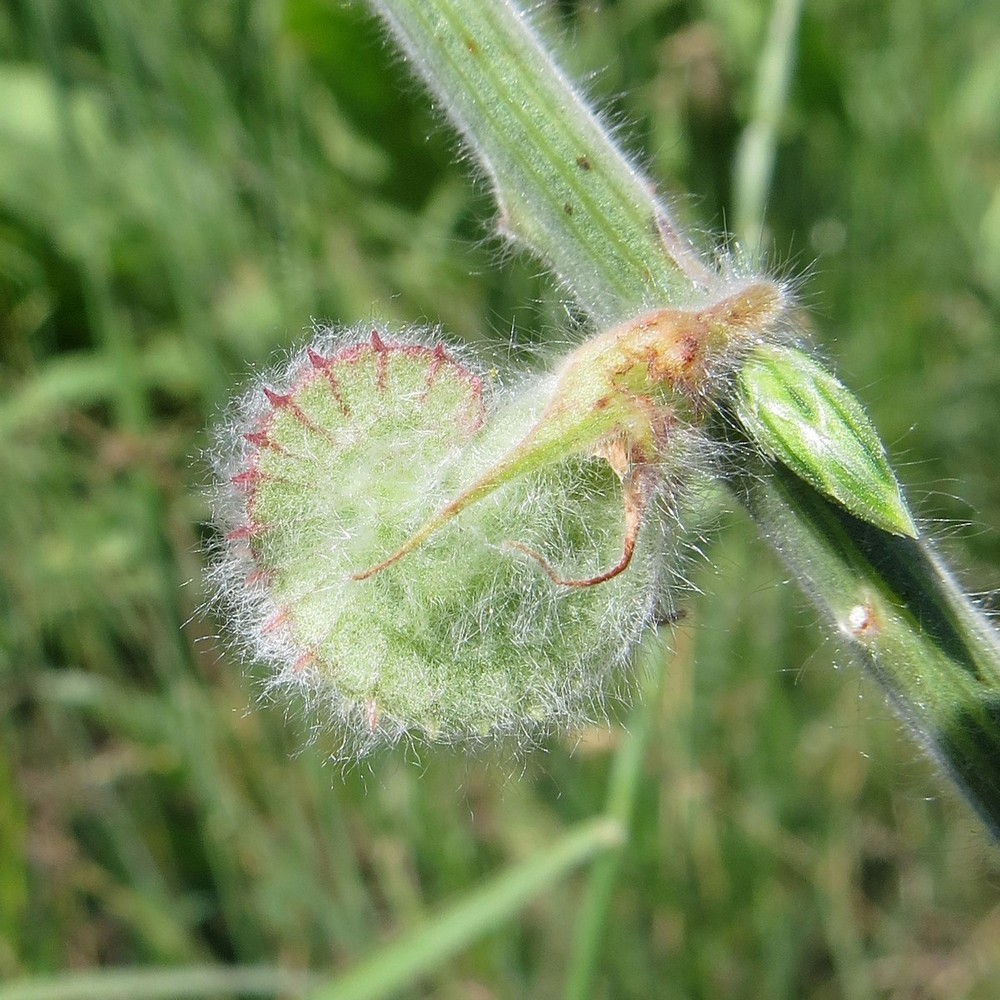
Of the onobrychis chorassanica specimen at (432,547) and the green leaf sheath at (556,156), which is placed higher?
the green leaf sheath at (556,156)

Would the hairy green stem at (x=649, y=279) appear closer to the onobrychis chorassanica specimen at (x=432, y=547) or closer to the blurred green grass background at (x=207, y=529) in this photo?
the onobrychis chorassanica specimen at (x=432, y=547)

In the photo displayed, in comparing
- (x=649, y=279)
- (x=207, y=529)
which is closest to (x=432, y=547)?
(x=649, y=279)

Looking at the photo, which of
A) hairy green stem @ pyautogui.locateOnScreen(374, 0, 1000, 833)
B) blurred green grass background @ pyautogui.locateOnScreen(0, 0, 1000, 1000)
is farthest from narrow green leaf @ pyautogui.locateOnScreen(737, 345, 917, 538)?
blurred green grass background @ pyautogui.locateOnScreen(0, 0, 1000, 1000)

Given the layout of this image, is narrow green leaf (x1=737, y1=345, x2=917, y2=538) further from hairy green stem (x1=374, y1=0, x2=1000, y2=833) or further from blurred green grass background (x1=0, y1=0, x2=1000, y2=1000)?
blurred green grass background (x1=0, y1=0, x2=1000, y2=1000)

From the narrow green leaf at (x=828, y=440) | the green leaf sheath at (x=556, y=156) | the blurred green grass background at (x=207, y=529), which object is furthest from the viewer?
the blurred green grass background at (x=207, y=529)

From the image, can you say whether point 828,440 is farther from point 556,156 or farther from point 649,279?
point 556,156

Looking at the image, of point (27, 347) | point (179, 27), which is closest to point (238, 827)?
point (27, 347)

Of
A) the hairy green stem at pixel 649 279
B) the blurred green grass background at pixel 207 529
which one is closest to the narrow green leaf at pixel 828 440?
the hairy green stem at pixel 649 279

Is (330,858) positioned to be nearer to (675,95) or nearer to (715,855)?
(715,855)
